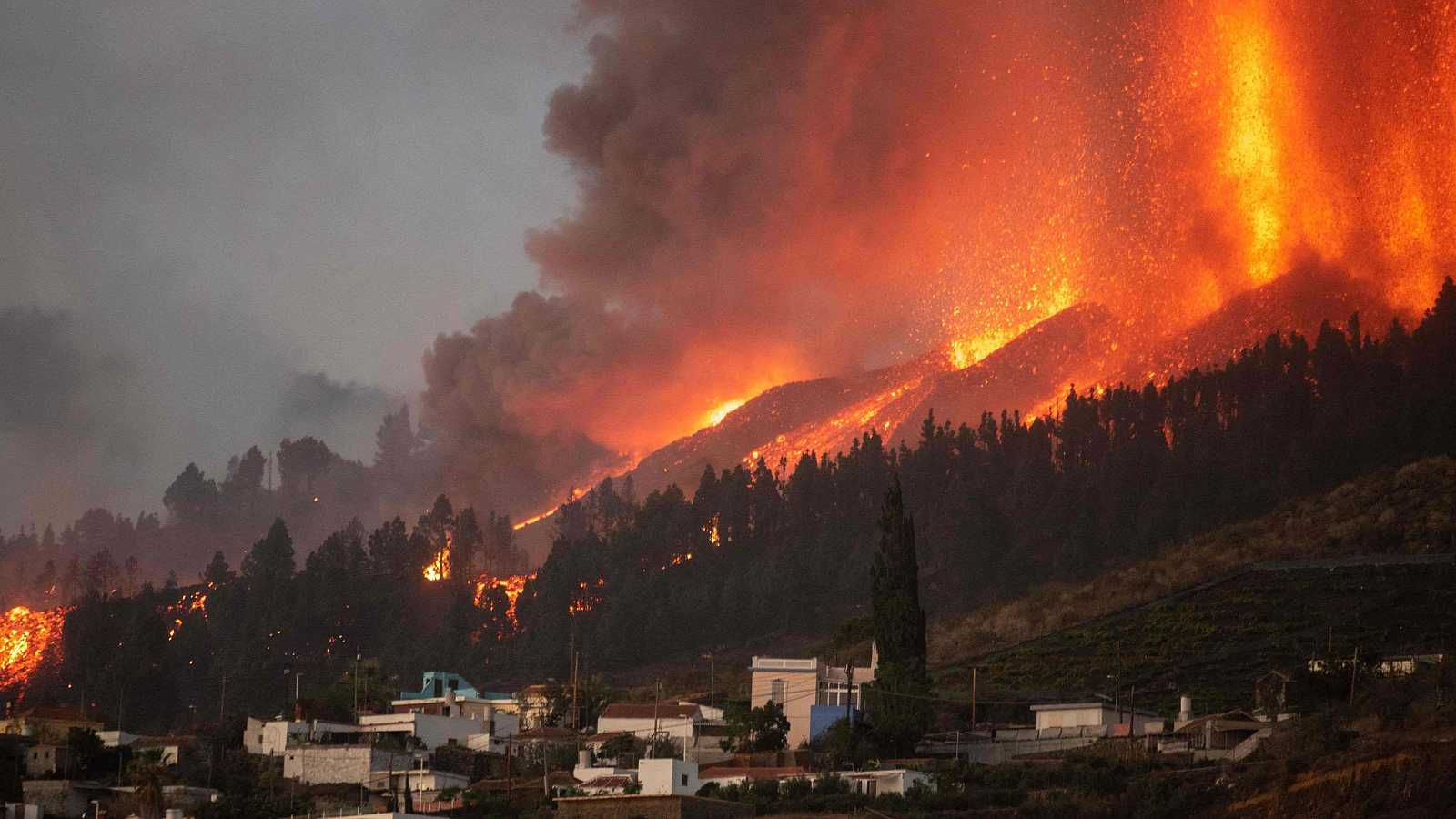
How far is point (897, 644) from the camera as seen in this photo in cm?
6825

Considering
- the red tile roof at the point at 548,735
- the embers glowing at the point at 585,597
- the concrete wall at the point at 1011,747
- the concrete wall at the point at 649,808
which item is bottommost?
the concrete wall at the point at 649,808

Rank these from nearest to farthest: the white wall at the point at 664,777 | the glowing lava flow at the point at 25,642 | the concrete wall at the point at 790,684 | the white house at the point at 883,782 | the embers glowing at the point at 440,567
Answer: the white wall at the point at 664,777 → the white house at the point at 883,782 → the concrete wall at the point at 790,684 → the glowing lava flow at the point at 25,642 → the embers glowing at the point at 440,567

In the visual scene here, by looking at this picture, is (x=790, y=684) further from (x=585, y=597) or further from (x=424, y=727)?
(x=585, y=597)

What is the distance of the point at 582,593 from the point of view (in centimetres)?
11219

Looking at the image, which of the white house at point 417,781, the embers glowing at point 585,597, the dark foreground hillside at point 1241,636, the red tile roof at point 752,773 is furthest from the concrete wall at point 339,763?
the embers glowing at point 585,597

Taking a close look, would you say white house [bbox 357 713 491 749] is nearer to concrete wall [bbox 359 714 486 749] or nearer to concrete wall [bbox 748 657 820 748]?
concrete wall [bbox 359 714 486 749]

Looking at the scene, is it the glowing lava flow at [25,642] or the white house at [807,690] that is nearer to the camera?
the white house at [807,690]

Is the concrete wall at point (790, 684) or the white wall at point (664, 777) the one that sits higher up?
the concrete wall at point (790, 684)

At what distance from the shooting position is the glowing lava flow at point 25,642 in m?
119

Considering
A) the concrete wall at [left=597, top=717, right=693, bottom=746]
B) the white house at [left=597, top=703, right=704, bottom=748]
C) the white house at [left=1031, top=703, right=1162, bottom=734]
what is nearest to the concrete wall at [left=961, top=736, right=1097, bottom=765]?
the white house at [left=1031, top=703, right=1162, bottom=734]

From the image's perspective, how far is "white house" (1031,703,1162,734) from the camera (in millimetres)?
63688

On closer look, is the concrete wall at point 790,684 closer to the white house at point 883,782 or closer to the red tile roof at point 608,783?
the red tile roof at point 608,783

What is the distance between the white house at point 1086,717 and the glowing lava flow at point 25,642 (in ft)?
223

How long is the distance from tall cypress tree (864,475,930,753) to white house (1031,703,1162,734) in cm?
375
